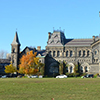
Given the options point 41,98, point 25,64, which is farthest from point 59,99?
point 25,64

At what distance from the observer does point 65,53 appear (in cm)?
8100

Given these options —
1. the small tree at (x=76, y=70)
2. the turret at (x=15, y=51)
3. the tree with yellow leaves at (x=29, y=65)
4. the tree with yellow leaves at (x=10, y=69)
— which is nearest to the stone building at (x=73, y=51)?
the small tree at (x=76, y=70)

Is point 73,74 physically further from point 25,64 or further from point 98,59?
point 25,64

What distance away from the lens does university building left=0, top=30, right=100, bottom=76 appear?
7875 centimetres

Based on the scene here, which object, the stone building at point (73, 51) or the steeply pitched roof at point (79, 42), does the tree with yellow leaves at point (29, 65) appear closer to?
the stone building at point (73, 51)

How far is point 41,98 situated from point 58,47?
6591 cm

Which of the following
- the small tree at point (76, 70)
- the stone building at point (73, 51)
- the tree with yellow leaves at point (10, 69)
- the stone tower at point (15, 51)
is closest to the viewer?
the small tree at point (76, 70)

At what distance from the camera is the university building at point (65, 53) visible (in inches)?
3100

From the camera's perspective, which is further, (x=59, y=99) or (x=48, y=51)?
(x=48, y=51)

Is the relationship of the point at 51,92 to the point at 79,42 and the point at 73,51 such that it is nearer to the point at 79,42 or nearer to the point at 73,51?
the point at 73,51

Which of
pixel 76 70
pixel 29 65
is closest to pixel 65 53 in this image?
pixel 76 70

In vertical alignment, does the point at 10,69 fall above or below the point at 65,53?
below

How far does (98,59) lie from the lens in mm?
74938

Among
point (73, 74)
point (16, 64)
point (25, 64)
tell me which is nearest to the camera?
point (25, 64)
